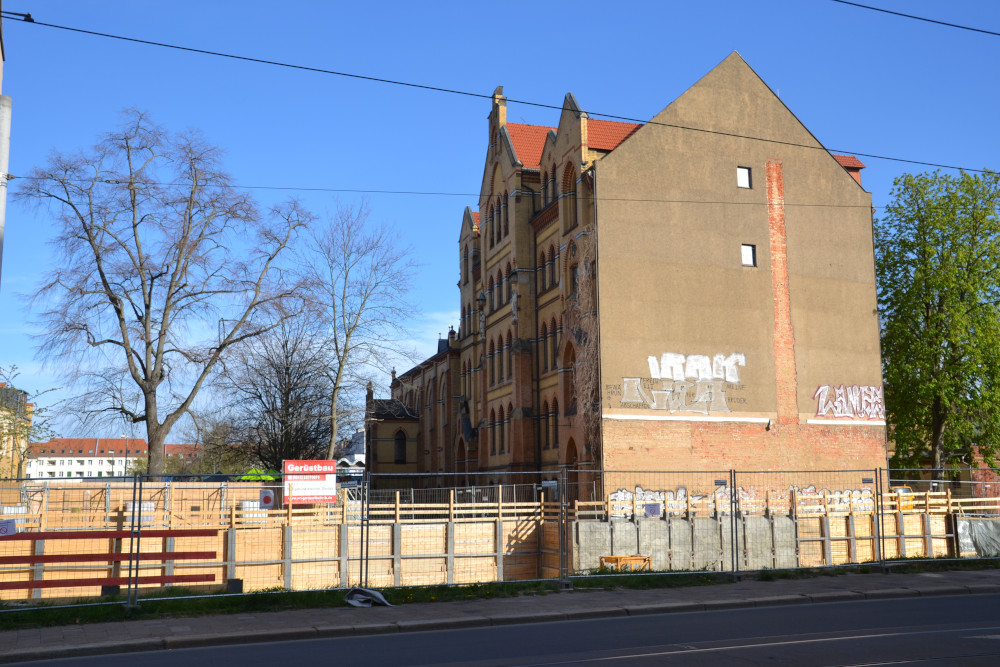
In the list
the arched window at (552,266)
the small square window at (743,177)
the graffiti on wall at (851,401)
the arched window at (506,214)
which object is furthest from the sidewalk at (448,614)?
the arched window at (506,214)

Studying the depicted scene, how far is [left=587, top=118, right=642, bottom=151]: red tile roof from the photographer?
131 feet

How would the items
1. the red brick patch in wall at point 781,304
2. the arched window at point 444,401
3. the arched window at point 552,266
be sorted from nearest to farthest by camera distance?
the red brick patch in wall at point 781,304, the arched window at point 552,266, the arched window at point 444,401

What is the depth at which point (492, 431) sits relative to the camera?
4672 centimetres

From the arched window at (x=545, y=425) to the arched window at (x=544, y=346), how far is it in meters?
1.71

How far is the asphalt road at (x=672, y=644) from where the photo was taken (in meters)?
10.4

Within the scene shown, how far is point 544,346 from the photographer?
41875 mm

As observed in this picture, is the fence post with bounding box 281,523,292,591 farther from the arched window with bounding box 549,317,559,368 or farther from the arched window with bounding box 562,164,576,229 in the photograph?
the arched window with bounding box 562,164,576,229

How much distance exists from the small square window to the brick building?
0.24 ft

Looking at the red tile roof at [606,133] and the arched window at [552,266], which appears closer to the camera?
the red tile roof at [606,133]

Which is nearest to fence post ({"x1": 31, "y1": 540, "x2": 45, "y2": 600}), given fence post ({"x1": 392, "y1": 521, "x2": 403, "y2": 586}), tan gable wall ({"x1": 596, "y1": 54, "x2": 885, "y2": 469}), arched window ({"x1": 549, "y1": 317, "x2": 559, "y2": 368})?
fence post ({"x1": 392, "y1": 521, "x2": 403, "y2": 586})

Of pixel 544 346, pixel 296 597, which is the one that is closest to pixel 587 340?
pixel 544 346

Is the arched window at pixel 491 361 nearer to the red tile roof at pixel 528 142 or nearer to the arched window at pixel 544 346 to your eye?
the arched window at pixel 544 346

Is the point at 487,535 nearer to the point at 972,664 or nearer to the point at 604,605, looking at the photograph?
the point at 604,605

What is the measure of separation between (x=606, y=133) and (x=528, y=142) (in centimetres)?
651
